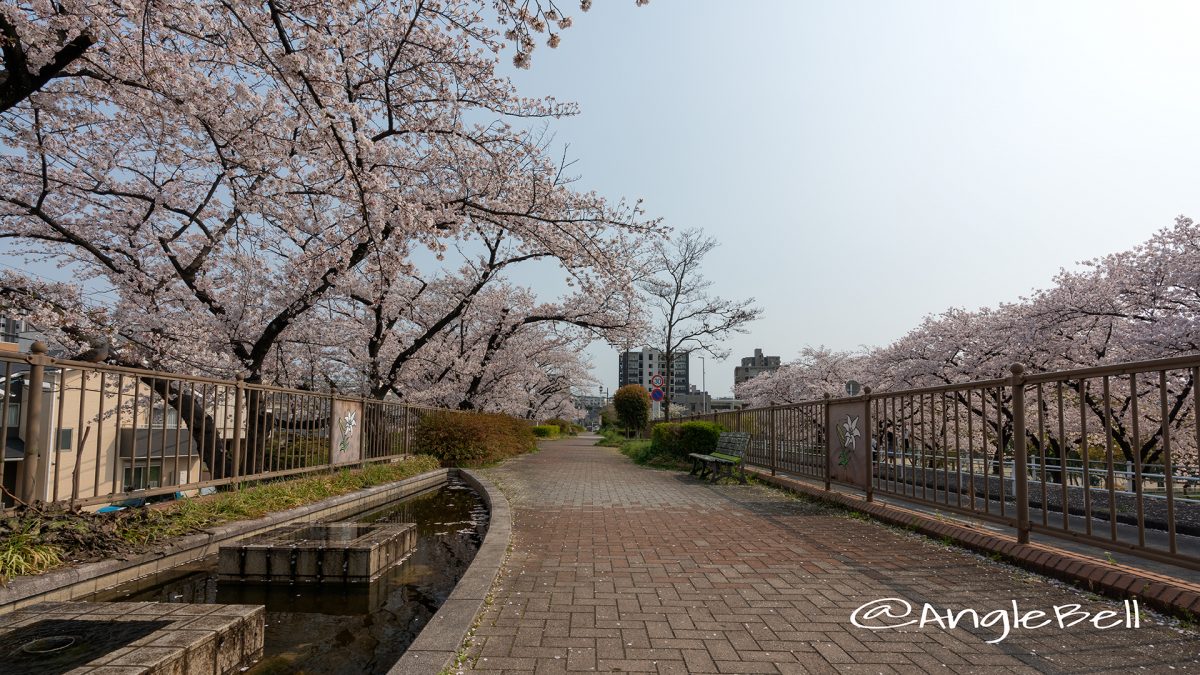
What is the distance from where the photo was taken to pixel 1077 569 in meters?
4.01

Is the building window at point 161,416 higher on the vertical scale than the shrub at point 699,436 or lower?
higher

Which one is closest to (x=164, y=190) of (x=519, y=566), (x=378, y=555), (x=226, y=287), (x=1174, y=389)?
(x=226, y=287)

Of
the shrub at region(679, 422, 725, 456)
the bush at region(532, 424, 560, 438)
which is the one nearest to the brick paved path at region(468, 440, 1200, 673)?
the shrub at region(679, 422, 725, 456)

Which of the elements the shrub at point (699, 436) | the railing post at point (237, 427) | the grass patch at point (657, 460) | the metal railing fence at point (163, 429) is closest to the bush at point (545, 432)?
the grass patch at point (657, 460)

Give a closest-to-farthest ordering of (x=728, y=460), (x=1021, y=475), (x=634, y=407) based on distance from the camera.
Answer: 1. (x=1021, y=475)
2. (x=728, y=460)
3. (x=634, y=407)

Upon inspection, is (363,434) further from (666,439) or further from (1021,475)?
(1021,475)

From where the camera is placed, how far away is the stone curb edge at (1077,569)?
336 centimetres

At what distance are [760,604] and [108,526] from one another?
470 centimetres

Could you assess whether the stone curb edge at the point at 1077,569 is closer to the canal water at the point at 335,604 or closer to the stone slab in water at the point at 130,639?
the canal water at the point at 335,604

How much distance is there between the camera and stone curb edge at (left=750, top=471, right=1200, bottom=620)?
3.36m

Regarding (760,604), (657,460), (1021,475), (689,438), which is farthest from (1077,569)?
(657,460)

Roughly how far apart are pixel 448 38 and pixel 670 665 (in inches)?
329

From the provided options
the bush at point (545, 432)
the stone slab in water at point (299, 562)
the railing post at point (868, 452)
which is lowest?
the bush at point (545, 432)

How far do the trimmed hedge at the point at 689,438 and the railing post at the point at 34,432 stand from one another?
38.8 ft
